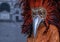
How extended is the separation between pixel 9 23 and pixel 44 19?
0.83 metres

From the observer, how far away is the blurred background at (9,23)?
1.26m

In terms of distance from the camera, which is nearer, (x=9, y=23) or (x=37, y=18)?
(x=37, y=18)

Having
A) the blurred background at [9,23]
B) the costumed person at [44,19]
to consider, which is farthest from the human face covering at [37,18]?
the blurred background at [9,23]

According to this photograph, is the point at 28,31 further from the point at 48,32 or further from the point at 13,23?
the point at 13,23

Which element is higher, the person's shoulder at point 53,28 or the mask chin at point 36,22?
the mask chin at point 36,22

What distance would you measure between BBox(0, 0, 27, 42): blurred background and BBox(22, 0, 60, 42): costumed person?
732mm

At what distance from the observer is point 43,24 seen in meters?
0.49

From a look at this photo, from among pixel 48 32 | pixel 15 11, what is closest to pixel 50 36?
pixel 48 32

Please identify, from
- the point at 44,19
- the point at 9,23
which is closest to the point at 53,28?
the point at 44,19

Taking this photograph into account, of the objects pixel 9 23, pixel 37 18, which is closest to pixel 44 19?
pixel 37 18

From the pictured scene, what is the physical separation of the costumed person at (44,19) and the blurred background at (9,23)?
73 centimetres

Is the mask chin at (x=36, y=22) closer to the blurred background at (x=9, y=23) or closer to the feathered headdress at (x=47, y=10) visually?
the feathered headdress at (x=47, y=10)

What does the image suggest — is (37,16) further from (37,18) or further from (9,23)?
(9,23)

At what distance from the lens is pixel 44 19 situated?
49cm
